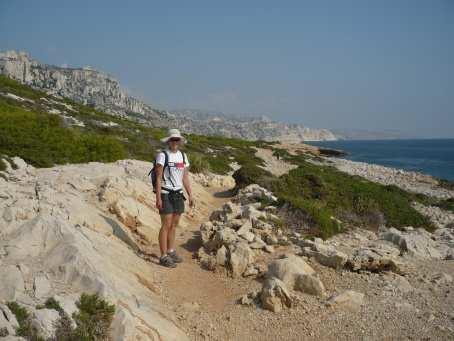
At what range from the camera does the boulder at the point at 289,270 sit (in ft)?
21.3

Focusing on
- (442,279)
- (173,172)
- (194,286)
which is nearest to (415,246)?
(442,279)

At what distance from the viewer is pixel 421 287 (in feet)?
22.5

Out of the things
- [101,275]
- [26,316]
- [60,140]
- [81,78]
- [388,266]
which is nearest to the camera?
[26,316]

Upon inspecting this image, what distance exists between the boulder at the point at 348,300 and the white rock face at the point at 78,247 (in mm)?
2487

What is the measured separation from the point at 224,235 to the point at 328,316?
2934 millimetres

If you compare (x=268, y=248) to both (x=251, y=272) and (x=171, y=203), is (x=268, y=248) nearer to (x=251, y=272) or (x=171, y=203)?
(x=251, y=272)

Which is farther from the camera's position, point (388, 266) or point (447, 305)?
point (388, 266)

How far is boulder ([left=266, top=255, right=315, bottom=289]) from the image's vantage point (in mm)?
6498

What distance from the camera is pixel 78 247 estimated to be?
534 cm

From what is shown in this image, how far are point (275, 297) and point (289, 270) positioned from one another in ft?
2.66

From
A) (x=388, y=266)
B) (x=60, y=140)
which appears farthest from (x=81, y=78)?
(x=388, y=266)

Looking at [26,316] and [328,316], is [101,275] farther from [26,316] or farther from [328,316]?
[328,316]

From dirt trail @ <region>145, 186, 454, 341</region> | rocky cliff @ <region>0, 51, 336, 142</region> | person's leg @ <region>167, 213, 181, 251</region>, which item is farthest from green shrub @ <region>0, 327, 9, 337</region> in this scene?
rocky cliff @ <region>0, 51, 336, 142</region>

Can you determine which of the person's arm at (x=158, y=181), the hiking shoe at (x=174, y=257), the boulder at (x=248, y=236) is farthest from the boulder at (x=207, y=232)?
the person's arm at (x=158, y=181)
